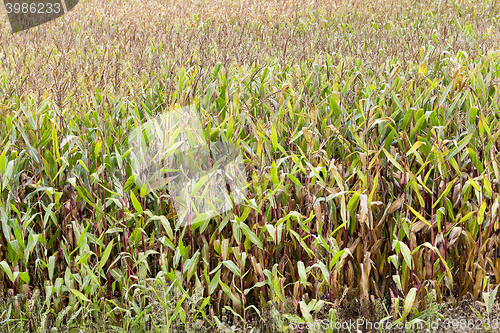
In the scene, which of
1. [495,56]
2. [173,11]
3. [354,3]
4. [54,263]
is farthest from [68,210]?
[354,3]

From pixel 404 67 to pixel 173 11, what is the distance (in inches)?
244

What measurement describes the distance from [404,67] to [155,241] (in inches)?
88.5

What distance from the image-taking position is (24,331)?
2143mm

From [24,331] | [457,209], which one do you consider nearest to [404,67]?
[457,209]

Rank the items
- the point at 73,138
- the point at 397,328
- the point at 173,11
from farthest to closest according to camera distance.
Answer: the point at 173,11
the point at 73,138
the point at 397,328

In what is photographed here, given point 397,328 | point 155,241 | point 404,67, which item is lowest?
point 397,328

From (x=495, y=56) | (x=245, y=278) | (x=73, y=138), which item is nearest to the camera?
(x=245, y=278)

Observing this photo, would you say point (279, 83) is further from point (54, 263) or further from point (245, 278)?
point (54, 263)

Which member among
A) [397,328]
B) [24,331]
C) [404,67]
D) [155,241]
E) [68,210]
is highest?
[404,67]

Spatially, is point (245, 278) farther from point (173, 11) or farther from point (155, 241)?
point (173, 11)

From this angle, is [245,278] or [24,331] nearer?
[24,331]

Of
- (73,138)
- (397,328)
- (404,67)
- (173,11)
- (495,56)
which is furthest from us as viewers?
(173,11)

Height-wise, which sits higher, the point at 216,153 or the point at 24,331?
the point at 216,153

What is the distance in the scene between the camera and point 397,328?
2.08m
